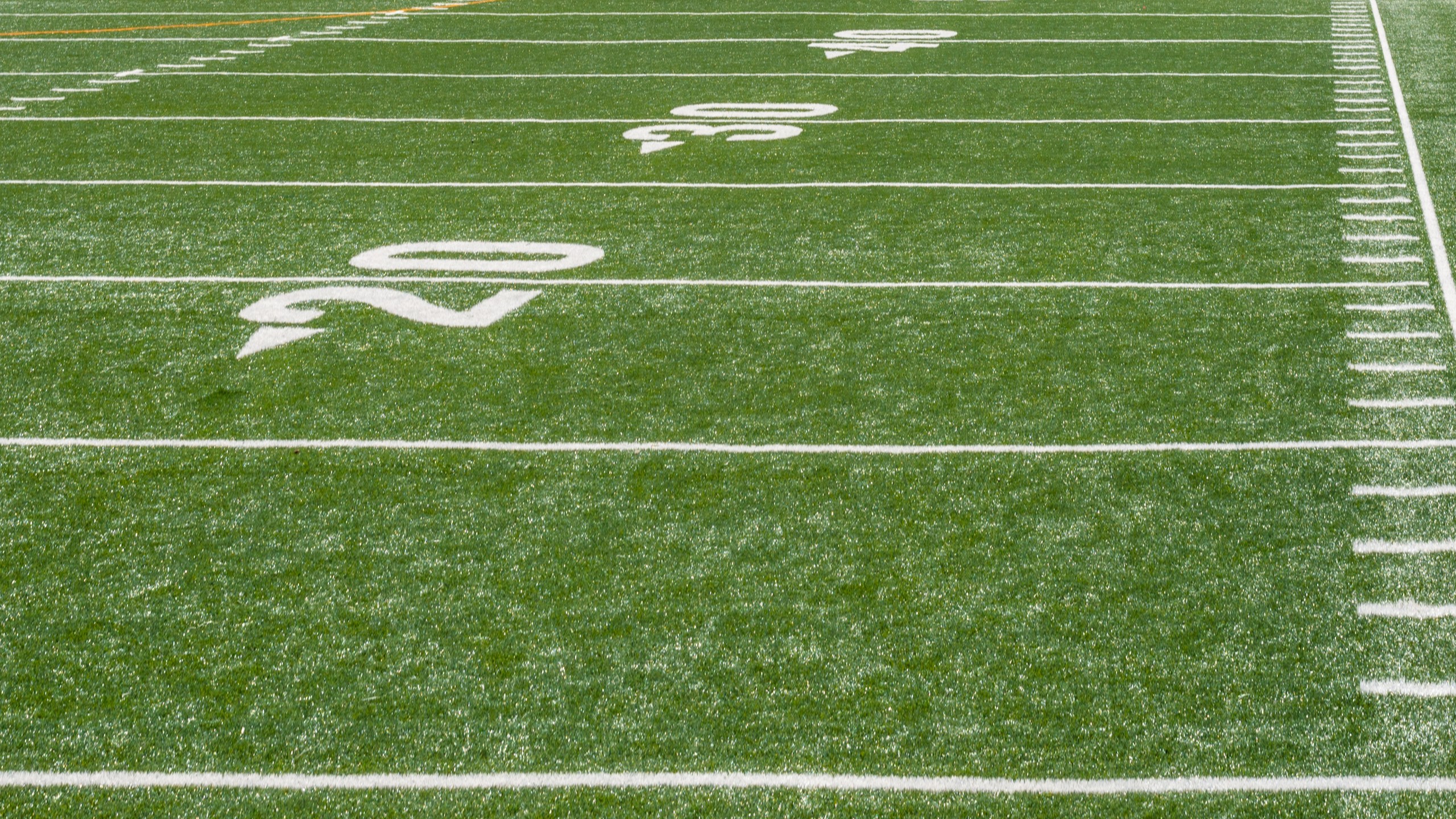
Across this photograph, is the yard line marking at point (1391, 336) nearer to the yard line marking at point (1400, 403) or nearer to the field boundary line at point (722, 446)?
the yard line marking at point (1400, 403)

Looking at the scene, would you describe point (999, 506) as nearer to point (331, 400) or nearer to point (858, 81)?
point (331, 400)

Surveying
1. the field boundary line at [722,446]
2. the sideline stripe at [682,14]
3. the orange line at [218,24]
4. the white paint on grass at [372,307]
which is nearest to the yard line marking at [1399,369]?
the field boundary line at [722,446]

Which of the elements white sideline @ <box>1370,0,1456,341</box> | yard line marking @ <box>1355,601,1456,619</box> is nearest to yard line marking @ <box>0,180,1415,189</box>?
white sideline @ <box>1370,0,1456,341</box>

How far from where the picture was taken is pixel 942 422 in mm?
4441

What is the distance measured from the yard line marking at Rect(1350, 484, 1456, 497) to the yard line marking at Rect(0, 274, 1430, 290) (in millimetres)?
1673

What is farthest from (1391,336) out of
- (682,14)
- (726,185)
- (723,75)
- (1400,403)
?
(682,14)

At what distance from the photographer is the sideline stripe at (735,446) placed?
4219 mm

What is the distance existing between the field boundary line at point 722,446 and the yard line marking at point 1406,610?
0.87 m

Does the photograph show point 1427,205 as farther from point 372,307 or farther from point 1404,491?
point 372,307

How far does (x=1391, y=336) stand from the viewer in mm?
5004

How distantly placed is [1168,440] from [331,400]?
2.33 m

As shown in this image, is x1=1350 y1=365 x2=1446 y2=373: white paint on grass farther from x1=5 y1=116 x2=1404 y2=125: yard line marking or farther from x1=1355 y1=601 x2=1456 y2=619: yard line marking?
x1=5 y1=116 x2=1404 y2=125: yard line marking

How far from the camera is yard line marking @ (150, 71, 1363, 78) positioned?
9945 millimetres

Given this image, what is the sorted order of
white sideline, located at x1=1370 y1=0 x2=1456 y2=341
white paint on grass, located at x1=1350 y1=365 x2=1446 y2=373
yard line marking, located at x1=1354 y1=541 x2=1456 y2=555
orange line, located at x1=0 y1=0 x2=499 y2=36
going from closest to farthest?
yard line marking, located at x1=1354 y1=541 x2=1456 y2=555, white paint on grass, located at x1=1350 y1=365 x2=1446 y2=373, white sideline, located at x1=1370 y1=0 x2=1456 y2=341, orange line, located at x1=0 y1=0 x2=499 y2=36
